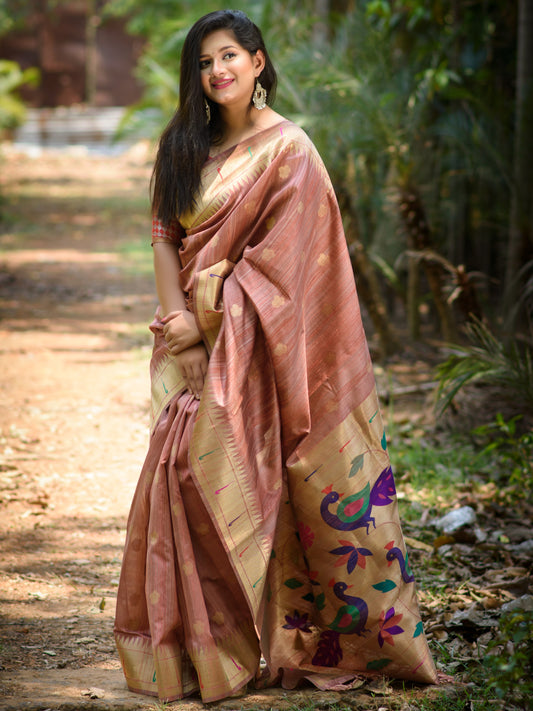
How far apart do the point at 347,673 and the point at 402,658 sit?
0.56 feet

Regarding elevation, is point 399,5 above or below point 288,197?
above

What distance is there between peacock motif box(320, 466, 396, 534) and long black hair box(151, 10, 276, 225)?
914mm

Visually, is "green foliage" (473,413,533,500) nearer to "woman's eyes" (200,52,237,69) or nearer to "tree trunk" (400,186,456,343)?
"tree trunk" (400,186,456,343)

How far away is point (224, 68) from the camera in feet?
7.48

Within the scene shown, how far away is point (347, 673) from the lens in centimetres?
239

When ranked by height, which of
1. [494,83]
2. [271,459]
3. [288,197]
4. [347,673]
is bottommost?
[347,673]

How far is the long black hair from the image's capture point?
2.29 metres

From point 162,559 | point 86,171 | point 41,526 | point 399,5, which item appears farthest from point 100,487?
point 86,171

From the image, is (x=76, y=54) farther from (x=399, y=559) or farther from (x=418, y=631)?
(x=418, y=631)

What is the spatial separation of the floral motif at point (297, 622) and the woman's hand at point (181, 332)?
0.83 metres

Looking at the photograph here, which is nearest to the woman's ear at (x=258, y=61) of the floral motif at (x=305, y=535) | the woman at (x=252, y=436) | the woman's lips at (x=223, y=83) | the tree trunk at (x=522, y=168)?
the woman at (x=252, y=436)

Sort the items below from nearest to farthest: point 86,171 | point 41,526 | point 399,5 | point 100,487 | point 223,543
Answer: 1. point 223,543
2. point 41,526
3. point 100,487
4. point 399,5
5. point 86,171

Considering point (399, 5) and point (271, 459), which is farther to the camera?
point (399, 5)

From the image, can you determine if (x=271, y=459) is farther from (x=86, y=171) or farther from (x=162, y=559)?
(x=86, y=171)
